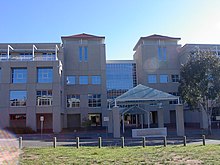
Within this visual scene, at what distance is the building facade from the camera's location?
4066 cm

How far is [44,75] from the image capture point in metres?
41.7

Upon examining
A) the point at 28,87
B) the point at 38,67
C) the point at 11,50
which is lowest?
the point at 28,87

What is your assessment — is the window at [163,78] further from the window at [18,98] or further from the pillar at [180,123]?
the window at [18,98]

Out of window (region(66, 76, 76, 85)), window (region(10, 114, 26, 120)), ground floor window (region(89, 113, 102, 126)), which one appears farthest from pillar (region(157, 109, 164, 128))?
window (region(10, 114, 26, 120))

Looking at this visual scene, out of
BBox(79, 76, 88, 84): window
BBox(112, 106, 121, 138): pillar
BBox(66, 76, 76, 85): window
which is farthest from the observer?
BBox(79, 76, 88, 84): window

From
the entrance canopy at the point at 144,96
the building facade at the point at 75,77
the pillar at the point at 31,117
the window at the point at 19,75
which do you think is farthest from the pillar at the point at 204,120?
the window at the point at 19,75

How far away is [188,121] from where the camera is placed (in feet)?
166

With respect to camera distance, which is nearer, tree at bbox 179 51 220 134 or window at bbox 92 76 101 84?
tree at bbox 179 51 220 134

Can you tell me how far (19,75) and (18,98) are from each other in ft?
10.9

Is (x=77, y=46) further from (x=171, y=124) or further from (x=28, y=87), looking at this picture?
(x=171, y=124)

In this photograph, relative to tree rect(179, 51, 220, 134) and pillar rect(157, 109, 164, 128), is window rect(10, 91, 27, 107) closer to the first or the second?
pillar rect(157, 109, 164, 128)

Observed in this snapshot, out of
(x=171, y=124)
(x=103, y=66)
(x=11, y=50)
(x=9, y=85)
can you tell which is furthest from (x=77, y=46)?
(x=171, y=124)

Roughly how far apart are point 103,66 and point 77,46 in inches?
233

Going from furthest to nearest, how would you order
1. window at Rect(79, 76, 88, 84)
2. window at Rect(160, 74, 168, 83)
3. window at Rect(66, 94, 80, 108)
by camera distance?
window at Rect(160, 74, 168, 83), window at Rect(79, 76, 88, 84), window at Rect(66, 94, 80, 108)
